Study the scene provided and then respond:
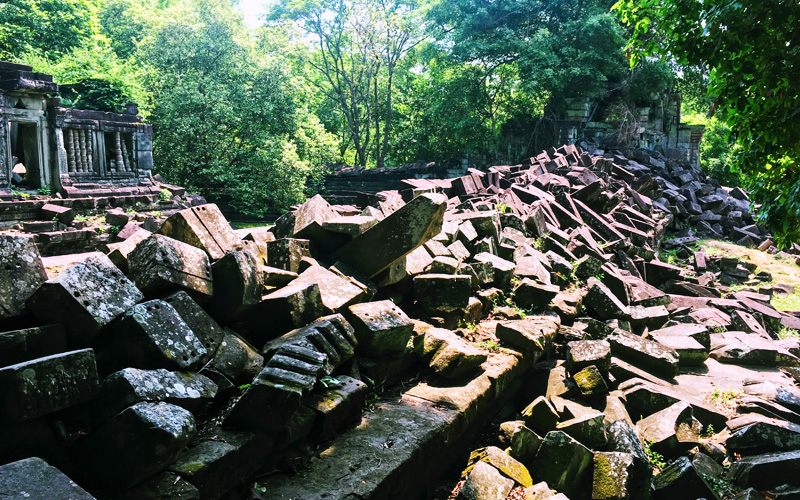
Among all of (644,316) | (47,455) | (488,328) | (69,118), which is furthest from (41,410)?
(69,118)

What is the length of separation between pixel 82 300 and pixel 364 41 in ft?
80.2

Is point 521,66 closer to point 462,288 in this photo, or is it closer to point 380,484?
point 462,288

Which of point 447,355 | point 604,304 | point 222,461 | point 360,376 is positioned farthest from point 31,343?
point 604,304

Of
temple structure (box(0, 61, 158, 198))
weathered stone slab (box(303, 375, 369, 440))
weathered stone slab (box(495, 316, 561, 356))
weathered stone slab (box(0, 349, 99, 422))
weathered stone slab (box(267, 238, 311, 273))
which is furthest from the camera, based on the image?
temple structure (box(0, 61, 158, 198))

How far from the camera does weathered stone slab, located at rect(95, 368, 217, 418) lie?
2.12m

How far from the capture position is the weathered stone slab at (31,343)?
2.08 m

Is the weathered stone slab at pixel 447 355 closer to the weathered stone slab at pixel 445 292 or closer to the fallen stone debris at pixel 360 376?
the fallen stone debris at pixel 360 376

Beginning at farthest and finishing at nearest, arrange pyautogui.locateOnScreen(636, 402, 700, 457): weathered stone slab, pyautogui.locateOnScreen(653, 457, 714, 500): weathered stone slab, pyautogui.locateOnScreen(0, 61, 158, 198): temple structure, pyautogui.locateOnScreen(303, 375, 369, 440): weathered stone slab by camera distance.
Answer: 1. pyautogui.locateOnScreen(0, 61, 158, 198): temple structure
2. pyautogui.locateOnScreen(636, 402, 700, 457): weathered stone slab
3. pyautogui.locateOnScreen(653, 457, 714, 500): weathered stone slab
4. pyautogui.locateOnScreen(303, 375, 369, 440): weathered stone slab

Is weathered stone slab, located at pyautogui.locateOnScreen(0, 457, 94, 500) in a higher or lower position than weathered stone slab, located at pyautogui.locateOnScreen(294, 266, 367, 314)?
lower

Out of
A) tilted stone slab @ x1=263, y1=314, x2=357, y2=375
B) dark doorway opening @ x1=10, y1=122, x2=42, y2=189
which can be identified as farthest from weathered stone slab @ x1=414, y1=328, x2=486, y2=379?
dark doorway opening @ x1=10, y1=122, x2=42, y2=189

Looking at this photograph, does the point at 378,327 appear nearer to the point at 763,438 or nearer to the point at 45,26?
the point at 763,438

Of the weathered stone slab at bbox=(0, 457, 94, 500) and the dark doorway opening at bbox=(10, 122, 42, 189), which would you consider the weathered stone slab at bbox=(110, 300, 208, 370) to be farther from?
the dark doorway opening at bbox=(10, 122, 42, 189)

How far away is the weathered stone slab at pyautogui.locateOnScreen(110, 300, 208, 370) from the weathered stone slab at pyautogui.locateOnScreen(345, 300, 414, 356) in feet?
3.40

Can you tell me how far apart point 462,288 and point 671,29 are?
3003 millimetres
